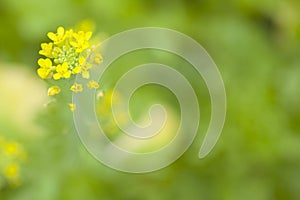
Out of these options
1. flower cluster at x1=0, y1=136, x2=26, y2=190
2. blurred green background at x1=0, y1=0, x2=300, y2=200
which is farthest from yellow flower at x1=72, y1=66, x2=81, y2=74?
flower cluster at x1=0, y1=136, x2=26, y2=190

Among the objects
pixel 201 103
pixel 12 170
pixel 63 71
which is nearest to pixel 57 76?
pixel 63 71

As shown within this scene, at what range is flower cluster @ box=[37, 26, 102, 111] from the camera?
0.95 m

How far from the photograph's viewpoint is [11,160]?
138 cm

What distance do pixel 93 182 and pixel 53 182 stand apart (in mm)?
170

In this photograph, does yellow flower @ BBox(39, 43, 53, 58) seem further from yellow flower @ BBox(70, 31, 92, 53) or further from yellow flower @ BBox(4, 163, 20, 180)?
yellow flower @ BBox(4, 163, 20, 180)

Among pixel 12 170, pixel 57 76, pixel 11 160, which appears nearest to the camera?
pixel 57 76

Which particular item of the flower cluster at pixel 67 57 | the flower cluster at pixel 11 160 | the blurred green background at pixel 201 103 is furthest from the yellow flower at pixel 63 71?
the flower cluster at pixel 11 160

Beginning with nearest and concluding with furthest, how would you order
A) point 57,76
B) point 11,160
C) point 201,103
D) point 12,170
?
point 57,76 → point 12,170 → point 11,160 → point 201,103

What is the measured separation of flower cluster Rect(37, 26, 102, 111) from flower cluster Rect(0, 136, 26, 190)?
33 centimetres

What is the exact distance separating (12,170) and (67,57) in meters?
0.40

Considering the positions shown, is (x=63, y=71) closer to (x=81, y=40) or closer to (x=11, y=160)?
(x=81, y=40)

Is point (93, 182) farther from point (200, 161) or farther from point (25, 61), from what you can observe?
point (25, 61)

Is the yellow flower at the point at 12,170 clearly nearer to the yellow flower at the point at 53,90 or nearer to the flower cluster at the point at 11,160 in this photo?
the flower cluster at the point at 11,160

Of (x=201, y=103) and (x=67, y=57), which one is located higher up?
(x=201, y=103)
